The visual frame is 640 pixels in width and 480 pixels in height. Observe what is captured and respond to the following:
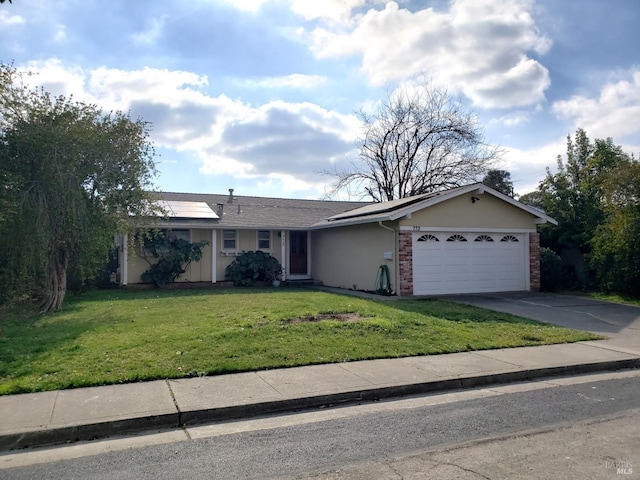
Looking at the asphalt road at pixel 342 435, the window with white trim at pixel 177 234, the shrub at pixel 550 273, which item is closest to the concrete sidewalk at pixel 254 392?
the asphalt road at pixel 342 435

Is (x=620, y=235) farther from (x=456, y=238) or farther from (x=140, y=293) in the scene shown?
(x=140, y=293)

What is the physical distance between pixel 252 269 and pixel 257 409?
1427cm

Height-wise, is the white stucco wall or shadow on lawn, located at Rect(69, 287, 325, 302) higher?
the white stucco wall

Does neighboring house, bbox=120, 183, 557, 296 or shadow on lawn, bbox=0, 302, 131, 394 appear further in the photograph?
neighboring house, bbox=120, 183, 557, 296

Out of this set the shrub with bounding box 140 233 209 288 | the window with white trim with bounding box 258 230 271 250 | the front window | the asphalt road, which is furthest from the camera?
the window with white trim with bounding box 258 230 271 250

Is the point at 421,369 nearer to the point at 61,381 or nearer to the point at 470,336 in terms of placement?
the point at 470,336

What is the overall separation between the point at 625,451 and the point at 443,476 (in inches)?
68.5

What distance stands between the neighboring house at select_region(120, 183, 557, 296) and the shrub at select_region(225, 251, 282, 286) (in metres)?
0.55

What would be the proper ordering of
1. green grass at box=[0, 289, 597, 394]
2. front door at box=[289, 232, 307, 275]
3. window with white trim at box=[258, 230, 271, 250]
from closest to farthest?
green grass at box=[0, 289, 597, 394], window with white trim at box=[258, 230, 271, 250], front door at box=[289, 232, 307, 275]

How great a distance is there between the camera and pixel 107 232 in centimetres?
1271

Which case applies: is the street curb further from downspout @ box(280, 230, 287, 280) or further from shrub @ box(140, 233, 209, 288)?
downspout @ box(280, 230, 287, 280)

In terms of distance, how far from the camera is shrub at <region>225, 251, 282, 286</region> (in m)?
19.7

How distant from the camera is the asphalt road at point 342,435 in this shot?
13.4ft

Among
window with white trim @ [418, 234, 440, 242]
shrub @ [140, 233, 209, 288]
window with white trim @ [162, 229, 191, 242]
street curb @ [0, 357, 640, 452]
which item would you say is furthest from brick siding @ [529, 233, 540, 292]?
window with white trim @ [162, 229, 191, 242]
